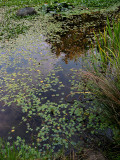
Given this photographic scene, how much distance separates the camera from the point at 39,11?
38.9 ft

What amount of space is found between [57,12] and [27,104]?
9.23 m

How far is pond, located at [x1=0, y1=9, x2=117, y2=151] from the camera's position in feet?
10.0

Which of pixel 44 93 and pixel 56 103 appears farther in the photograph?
pixel 44 93

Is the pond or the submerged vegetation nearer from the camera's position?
the submerged vegetation

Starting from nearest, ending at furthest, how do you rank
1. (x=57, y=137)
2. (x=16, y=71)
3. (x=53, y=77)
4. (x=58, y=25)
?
(x=57, y=137), (x=53, y=77), (x=16, y=71), (x=58, y=25)

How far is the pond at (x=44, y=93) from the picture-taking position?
10.0 feet

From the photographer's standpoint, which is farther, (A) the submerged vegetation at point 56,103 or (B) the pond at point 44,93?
(B) the pond at point 44,93

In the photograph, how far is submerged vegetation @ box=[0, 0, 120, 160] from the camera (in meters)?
2.78

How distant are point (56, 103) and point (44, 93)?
0.46 m

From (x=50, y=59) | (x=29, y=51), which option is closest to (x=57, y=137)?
(x=50, y=59)

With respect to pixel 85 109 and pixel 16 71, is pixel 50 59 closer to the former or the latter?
pixel 16 71

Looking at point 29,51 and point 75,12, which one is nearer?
point 29,51

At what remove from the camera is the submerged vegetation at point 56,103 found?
2.78m

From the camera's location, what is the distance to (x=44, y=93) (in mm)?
4020
